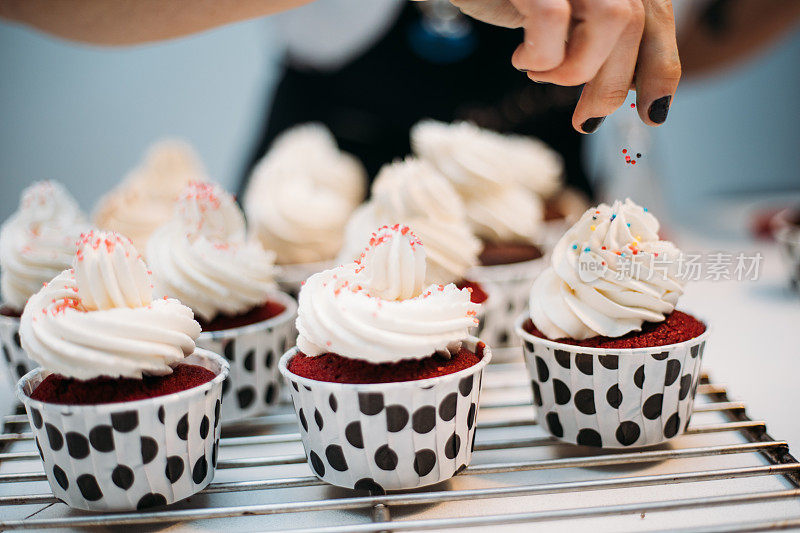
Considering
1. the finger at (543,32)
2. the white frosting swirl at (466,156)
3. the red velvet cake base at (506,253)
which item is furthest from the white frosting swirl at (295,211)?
the finger at (543,32)

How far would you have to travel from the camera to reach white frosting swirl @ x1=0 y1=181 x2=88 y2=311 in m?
1.50

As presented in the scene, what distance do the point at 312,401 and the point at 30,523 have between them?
409 millimetres

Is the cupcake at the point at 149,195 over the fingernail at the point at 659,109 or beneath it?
beneath

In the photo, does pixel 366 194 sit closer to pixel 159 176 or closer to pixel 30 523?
pixel 159 176

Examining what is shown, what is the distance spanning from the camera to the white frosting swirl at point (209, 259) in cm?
145

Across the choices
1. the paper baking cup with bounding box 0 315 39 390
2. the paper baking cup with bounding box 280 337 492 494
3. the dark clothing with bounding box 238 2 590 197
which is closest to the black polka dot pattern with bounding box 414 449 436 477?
the paper baking cup with bounding box 280 337 492 494

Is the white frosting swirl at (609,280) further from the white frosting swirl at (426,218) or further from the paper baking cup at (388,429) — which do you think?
the white frosting swirl at (426,218)

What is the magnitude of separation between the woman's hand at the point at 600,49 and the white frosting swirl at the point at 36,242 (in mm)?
993

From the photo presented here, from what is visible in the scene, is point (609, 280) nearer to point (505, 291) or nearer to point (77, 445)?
point (505, 291)

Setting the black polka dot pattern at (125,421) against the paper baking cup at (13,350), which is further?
the paper baking cup at (13,350)

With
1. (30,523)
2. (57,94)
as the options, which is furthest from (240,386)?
(57,94)

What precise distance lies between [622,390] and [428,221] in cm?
64

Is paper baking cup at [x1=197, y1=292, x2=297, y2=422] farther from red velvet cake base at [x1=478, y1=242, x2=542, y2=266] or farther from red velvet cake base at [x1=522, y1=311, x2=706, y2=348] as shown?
red velvet cake base at [x1=478, y1=242, x2=542, y2=266]

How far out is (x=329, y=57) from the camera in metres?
3.31
